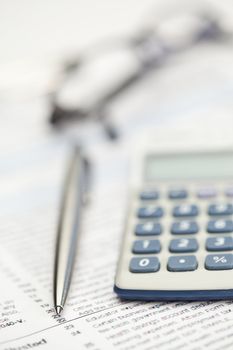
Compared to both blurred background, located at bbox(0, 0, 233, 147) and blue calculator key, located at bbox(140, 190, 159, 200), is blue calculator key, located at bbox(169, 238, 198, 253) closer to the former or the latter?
blue calculator key, located at bbox(140, 190, 159, 200)

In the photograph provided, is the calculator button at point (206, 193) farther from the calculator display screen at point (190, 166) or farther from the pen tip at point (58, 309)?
the pen tip at point (58, 309)

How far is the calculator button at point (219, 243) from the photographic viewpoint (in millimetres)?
324

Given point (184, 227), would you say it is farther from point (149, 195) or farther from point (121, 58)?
point (121, 58)

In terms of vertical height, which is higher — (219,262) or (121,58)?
(121,58)

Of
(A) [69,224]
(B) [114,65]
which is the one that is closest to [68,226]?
(A) [69,224]

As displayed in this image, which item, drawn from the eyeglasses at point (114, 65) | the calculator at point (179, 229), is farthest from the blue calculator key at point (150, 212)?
the eyeglasses at point (114, 65)

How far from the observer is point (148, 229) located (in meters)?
0.35

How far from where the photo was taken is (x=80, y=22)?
743 mm

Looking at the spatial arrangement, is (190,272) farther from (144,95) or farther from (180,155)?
(144,95)

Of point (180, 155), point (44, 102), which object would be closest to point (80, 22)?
point (44, 102)

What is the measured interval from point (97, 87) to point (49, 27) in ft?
Result: 0.67

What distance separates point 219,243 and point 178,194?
68 mm

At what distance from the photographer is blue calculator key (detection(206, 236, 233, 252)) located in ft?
1.06

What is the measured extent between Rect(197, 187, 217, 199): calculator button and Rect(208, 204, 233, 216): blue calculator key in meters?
0.01
